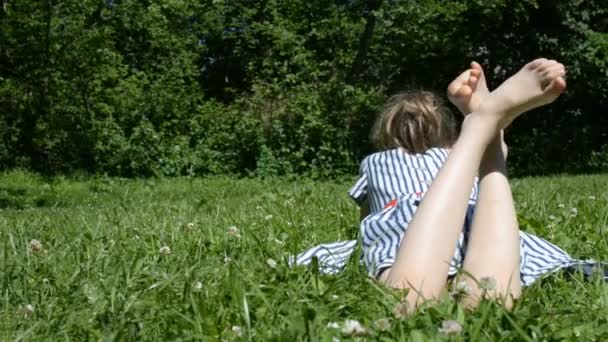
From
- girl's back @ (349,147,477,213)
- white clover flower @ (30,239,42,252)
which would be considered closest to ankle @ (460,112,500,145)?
girl's back @ (349,147,477,213)

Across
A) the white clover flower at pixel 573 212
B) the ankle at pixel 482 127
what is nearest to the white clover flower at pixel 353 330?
the ankle at pixel 482 127

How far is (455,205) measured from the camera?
247 centimetres

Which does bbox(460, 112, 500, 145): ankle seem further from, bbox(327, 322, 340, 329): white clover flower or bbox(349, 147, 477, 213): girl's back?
bbox(327, 322, 340, 329): white clover flower

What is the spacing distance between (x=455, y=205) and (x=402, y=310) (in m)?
0.51

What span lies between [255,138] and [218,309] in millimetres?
Answer: 11994

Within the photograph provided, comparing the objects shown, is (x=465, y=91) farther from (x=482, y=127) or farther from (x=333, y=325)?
(x=333, y=325)

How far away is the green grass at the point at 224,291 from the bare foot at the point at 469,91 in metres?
0.64

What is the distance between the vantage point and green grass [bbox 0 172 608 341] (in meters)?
1.95

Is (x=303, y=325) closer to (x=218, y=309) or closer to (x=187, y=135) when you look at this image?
(x=218, y=309)

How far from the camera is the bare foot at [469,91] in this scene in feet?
9.34

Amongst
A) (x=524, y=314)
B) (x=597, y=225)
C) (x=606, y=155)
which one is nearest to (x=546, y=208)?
(x=597, y=225)

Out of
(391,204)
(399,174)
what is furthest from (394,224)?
(399,174)

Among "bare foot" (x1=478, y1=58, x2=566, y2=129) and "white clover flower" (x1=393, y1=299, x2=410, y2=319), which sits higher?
"bare foot" (x1=478, y1=58, x2=566, y2=129)

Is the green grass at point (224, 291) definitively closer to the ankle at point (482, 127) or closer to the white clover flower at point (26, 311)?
Answer: the white clover flower at point (26, 311)
